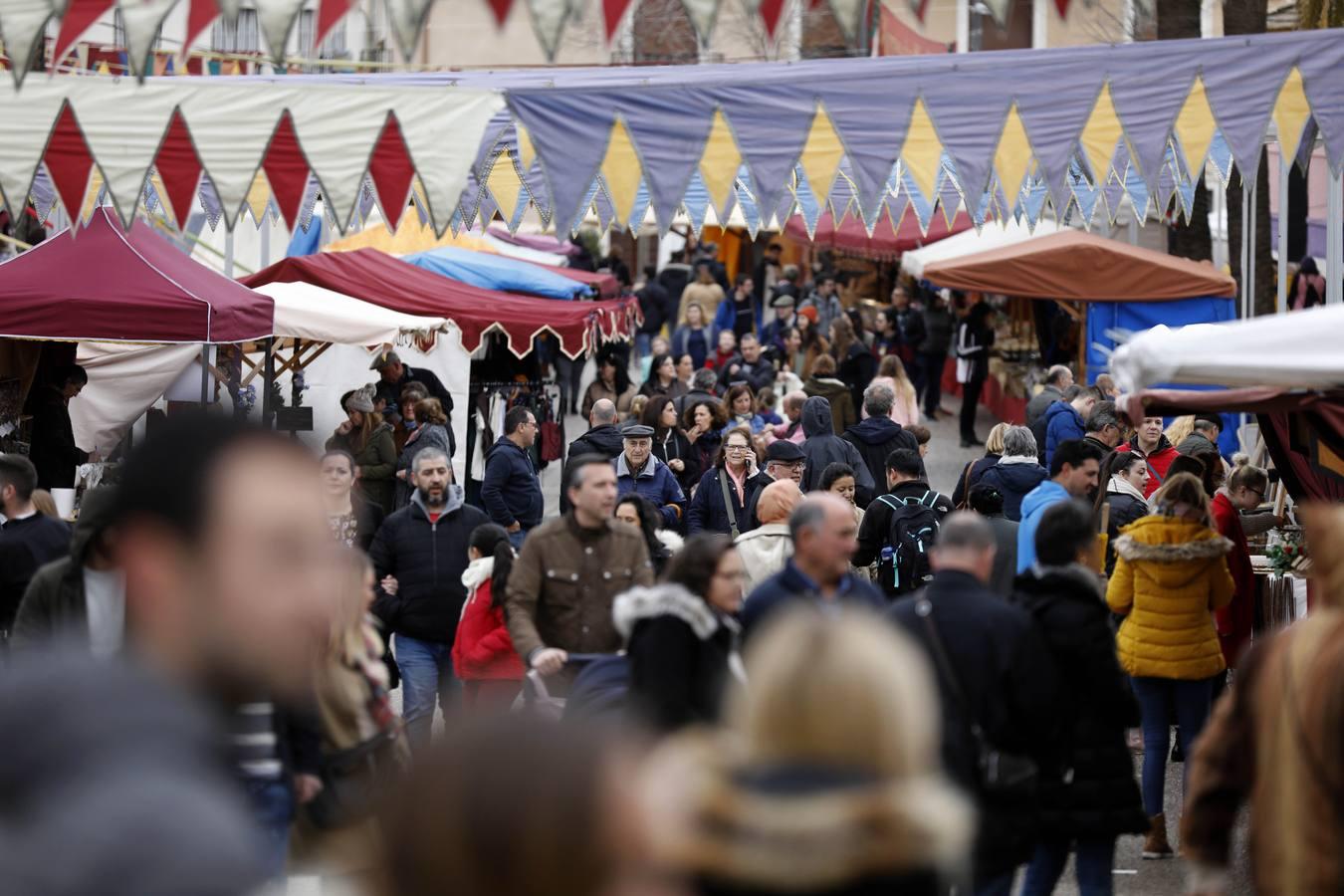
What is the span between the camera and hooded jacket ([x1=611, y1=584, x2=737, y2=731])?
5445 mm

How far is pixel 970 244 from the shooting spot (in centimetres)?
2417

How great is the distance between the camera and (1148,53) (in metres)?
9.08

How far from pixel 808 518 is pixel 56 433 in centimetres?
798

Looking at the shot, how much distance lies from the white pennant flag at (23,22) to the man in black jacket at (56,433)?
527cm

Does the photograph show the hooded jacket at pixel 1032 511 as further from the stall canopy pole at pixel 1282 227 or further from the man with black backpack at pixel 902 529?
the stall canopy pole at pixel 1282 227

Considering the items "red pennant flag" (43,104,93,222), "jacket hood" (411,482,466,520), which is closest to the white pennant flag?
"red pennant flag" (43,104,93,222)

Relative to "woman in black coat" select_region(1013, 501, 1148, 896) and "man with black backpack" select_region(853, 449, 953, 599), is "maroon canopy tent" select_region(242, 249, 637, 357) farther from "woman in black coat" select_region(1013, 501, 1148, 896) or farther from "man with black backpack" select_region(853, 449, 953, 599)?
"woman in black coat" select_region(1013, 501, 1148, 896)

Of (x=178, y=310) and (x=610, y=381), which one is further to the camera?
(x=610, y=381)

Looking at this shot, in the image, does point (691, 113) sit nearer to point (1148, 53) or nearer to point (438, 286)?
point (1148, 53)

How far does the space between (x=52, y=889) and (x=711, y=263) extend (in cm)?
2736

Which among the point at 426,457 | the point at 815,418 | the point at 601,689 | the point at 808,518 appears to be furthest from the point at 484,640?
the point at 815,418

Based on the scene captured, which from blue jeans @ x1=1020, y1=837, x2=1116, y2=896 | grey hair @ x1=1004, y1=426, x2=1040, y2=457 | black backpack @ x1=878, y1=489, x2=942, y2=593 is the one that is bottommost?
blue jeans @ x1=1020, y1=837, x2=1116, y2=896

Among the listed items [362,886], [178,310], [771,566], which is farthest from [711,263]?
[362,886]

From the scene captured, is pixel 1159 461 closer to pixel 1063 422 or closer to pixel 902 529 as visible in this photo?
pixel 1063 422
